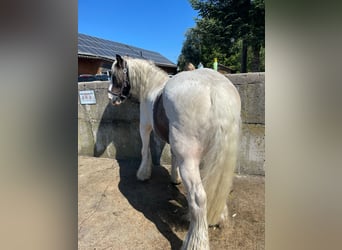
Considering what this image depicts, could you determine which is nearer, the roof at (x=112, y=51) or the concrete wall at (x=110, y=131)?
the roof at (x=112, y=51)

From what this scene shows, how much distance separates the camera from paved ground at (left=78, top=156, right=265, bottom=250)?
1.28 meters

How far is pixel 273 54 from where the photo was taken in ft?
2.51

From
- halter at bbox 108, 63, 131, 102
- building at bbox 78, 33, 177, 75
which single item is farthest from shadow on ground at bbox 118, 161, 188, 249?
building at bbox 78, 33, 177, 75

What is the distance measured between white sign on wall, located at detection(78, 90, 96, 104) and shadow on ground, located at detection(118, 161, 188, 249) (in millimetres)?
815

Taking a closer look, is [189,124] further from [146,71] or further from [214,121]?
[146,71]

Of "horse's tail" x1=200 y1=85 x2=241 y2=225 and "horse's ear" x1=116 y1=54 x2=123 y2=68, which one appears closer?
"horse's tail" x1=200 y1=85 x2=241 y2=225

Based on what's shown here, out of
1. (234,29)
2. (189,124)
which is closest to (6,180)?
(189,124)

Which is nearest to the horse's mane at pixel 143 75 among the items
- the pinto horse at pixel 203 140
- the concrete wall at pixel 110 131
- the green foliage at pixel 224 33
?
the green foliage at pixel 224 33

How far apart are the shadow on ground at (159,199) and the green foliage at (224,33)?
0.96 m

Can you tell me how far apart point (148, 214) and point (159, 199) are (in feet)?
0.65

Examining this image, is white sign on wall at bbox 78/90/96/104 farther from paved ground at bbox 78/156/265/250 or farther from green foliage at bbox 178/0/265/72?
green foliage at bbox 178/0/265/72

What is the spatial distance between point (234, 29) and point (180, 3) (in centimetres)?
91

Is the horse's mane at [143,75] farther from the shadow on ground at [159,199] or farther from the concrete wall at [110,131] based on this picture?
the shadow on ground at [159,199]

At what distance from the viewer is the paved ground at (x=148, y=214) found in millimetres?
1282
